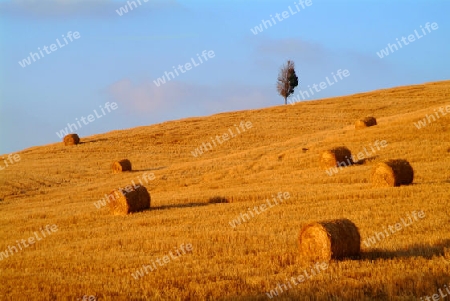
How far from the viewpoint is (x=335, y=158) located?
2409 cm

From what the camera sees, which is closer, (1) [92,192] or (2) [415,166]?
(2) [415,166]

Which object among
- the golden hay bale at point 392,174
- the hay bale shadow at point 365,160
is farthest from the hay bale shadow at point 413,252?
the hay bale shadow at point 365,160

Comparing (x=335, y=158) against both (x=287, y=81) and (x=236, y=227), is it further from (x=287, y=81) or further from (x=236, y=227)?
(x=287, y=81)

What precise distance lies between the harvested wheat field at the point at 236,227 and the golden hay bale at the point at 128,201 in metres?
0.31

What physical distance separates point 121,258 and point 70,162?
27.9m

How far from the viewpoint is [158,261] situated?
32.8 feet

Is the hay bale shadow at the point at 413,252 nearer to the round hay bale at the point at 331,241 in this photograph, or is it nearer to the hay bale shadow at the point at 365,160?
the round hay bale at the point at 331,241

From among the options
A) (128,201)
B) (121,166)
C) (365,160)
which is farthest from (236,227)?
(121,166)

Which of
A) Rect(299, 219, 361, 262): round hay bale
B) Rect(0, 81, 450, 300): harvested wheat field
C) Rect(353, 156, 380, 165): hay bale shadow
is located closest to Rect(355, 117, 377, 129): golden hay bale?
Rect(0, 81, 450, 300): harvested wheat field

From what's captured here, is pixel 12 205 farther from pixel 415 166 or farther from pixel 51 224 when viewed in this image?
pixel 415 166

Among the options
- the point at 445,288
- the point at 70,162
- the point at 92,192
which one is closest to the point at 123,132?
the point at 70,162

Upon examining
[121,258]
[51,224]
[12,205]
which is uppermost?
[12,205]

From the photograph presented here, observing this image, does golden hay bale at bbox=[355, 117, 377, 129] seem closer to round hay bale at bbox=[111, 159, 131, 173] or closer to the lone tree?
round hay bale at bbox=[111, 159, 131, 173]

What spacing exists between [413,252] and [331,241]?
136cm
